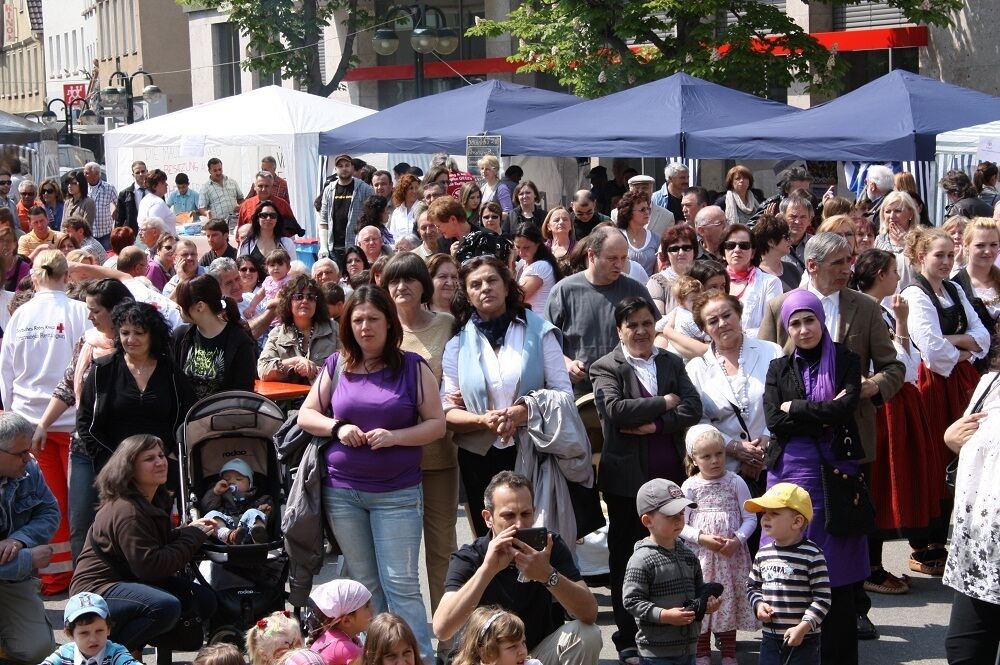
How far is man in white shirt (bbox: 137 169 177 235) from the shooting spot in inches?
654

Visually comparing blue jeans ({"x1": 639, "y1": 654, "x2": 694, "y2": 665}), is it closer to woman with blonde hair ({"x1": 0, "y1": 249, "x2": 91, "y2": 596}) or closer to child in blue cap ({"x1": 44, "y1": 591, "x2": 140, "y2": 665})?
child in blue cap ({"x1": 44, "y1": 591, "x2": 140, "y2": 665})

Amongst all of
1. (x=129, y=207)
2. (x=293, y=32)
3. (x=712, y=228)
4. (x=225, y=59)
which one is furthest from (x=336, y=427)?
(x=225, y=59)

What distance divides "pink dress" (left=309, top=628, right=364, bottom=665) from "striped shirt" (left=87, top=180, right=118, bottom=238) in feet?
50.5

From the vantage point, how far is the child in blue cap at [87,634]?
5172 mm

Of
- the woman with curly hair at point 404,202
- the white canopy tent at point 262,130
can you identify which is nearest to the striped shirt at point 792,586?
the woman with curly hair at point 404,202

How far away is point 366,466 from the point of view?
598 cm

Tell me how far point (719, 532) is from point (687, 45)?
53.9 feet

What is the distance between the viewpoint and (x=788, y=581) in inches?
217

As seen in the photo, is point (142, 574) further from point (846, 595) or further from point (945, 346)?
point (945, 346)

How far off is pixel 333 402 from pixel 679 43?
16.9m

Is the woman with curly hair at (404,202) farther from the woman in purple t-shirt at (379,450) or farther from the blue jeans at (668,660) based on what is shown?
the blue jeans at (668,660)

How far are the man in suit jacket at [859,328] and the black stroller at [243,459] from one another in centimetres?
263

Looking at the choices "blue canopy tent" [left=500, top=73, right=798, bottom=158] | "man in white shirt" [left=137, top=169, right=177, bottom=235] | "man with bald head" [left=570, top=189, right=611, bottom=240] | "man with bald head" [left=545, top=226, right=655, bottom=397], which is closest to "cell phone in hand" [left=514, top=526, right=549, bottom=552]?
"man with bald head" [left=545, top=226, right=655, bottom=397]

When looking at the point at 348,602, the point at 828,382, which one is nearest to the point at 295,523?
the point at 348,602
